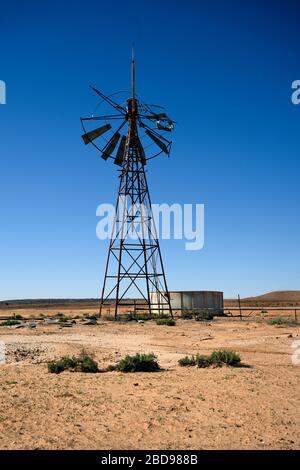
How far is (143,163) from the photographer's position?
30.7 meters

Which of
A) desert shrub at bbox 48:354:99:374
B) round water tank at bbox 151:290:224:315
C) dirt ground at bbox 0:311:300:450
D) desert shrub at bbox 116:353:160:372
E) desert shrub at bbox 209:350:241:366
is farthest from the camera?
round water tank at bbox 151:290:224:315

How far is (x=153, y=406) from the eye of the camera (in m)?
7.75

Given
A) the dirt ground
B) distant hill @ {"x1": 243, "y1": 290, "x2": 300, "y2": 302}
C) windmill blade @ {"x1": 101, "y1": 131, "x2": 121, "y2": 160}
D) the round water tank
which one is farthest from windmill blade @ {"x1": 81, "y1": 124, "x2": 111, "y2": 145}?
distant hill @ {"x1": 243, "y1": 290, "x2": 300, "y2": 302}

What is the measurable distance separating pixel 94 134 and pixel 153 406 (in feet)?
80.8

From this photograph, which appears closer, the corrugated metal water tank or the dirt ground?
the dirt ground

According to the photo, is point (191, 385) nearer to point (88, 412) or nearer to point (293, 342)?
point (88, 412)

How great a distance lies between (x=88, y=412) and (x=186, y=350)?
8.16 meters

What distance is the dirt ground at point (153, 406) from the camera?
6125 millimetres

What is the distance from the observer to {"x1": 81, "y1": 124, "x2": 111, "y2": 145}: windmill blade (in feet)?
97.6

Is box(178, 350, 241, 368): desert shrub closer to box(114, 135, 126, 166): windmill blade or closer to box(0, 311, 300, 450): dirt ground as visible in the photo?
box(0, 311, 300, 450): dirt ground

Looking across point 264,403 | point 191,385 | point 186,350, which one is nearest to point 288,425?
point 264,403

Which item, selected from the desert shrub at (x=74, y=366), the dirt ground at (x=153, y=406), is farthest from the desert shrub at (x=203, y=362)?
the desert shrub at (x=74, y=366)

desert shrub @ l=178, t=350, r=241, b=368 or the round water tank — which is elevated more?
the round water tank

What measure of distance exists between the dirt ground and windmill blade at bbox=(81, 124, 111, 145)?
1881 cm
